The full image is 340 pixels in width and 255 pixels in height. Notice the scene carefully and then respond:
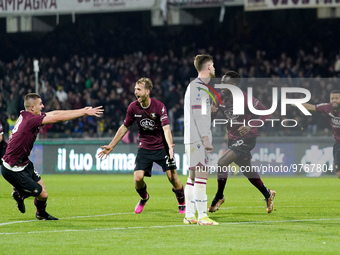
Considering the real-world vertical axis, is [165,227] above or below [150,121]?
below

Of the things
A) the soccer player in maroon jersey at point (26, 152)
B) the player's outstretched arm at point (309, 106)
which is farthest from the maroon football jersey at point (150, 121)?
the player's outstretched arm at point (309, 106)

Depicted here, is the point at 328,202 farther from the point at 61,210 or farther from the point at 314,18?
the point at 314,18

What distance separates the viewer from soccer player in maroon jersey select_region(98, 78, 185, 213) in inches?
463

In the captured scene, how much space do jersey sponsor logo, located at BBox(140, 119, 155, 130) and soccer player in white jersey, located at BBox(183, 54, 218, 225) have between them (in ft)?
6.68

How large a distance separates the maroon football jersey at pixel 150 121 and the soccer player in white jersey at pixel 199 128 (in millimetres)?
1871

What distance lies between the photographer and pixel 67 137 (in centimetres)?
2533

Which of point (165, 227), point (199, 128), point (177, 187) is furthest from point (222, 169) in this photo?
point (199, 128)

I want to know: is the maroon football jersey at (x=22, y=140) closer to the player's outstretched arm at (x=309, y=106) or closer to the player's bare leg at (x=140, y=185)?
the player's bare leg at (x=140, y=185)

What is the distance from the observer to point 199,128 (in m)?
9.60

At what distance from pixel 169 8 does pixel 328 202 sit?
18.3 m

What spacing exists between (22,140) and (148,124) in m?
2.20

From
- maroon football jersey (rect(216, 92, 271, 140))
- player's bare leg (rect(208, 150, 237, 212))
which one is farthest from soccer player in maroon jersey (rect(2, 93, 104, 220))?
maroon football jersey (rect(216, 92, 271, 140))

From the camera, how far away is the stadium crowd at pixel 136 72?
26938 millimetres

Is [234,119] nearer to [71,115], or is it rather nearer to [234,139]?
[234,139]
